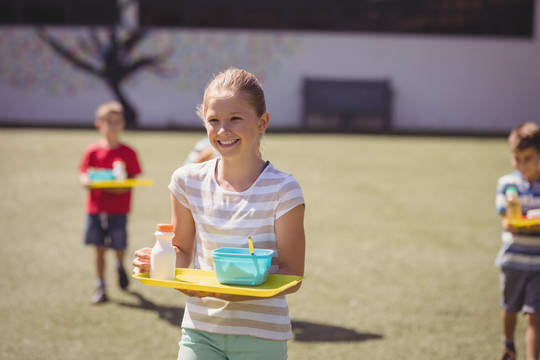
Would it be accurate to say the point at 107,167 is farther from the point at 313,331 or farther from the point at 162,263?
the point at 162,263

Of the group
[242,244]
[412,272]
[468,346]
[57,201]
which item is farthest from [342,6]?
[242,244]

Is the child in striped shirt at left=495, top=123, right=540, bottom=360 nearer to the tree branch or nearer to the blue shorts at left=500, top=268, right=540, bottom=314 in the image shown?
the blue shorts at left=500, top=268, right=540, bottom=314

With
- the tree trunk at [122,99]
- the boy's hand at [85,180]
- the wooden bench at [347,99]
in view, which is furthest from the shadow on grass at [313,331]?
the tree trunk at [122,99]

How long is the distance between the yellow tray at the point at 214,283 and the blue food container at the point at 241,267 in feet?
0.08

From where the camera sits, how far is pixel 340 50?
24141 millimetres

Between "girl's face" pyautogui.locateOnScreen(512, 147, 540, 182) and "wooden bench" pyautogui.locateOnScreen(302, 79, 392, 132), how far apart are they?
19.9 m

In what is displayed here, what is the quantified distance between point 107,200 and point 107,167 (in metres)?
0.28

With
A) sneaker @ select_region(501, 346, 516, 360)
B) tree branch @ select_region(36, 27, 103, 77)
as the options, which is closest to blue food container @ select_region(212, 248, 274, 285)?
sneaker @ select_region(501, 346, 516, 360)

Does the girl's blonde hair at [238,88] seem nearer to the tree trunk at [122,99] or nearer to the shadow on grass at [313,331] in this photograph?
the shadow on grass at [313,331]

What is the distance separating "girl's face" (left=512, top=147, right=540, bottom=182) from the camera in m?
3.85

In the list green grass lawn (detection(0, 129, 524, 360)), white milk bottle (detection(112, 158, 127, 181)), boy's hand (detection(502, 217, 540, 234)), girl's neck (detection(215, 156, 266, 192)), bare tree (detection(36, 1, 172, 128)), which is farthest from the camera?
bare tree (detection(36, 1, 172, 128))

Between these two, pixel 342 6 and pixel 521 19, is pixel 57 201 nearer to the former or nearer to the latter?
pixel 342 6

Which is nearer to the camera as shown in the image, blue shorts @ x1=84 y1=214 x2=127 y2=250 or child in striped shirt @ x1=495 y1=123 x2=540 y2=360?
child in striped shirt @ x1=495 y1=123 x2=540 y2=360

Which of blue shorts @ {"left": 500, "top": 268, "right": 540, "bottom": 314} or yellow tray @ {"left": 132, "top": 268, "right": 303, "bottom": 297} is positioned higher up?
yellow tray @ {"left": 132, "top": 268, "right": 303, "bottom": 297}
